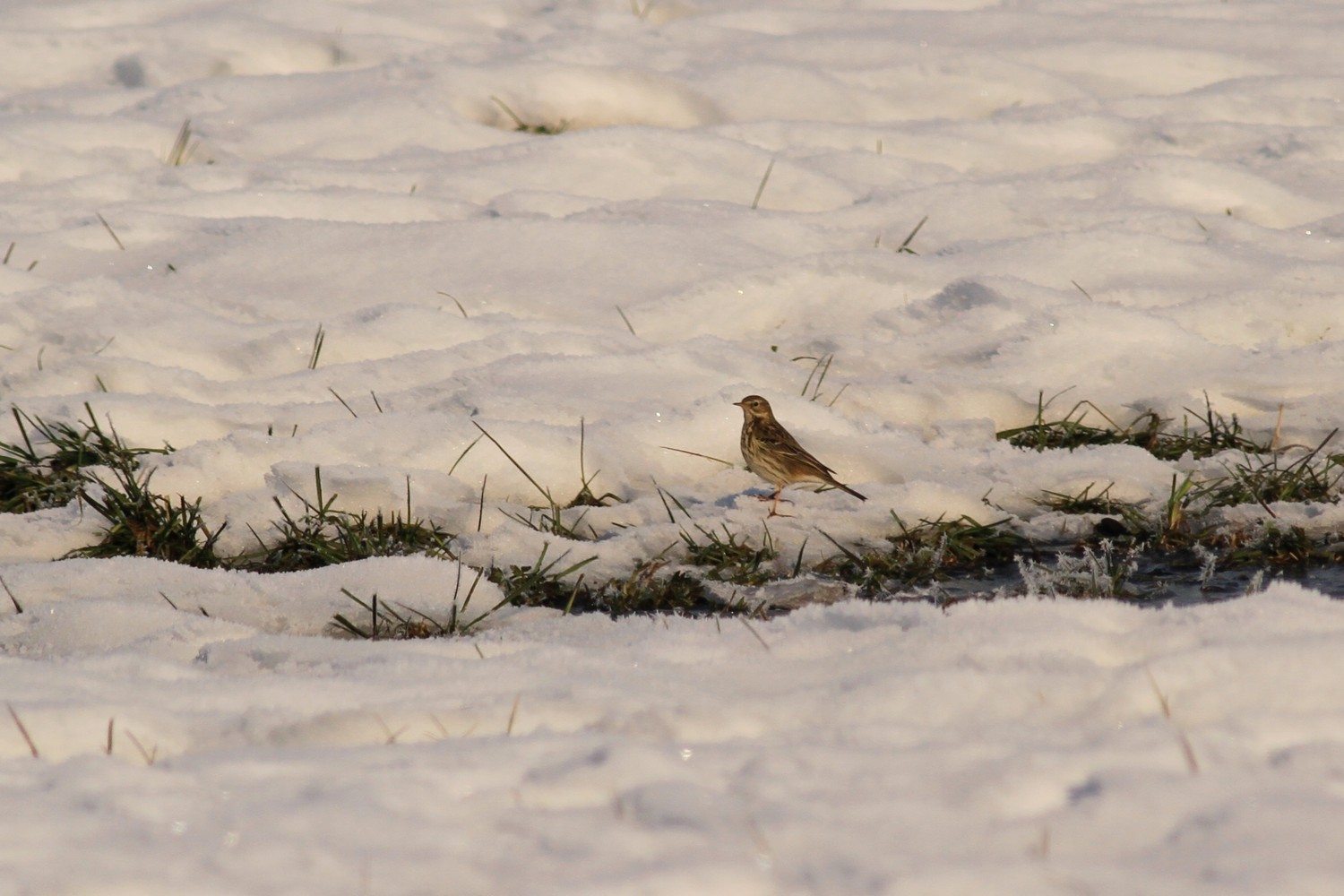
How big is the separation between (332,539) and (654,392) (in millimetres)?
1705

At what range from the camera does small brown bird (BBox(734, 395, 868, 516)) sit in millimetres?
4895

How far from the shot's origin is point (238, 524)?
4.64 metres

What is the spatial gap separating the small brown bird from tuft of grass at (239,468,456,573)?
115 centimetres

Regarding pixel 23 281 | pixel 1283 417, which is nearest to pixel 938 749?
pixel 1283 417

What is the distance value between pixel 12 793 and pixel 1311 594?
2772 millimetres

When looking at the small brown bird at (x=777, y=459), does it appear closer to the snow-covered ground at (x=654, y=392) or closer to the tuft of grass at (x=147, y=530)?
the snow-covered ground at (x=654, y=392)

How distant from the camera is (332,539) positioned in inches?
181

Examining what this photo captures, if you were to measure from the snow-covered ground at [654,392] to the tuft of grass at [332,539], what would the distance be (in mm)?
111

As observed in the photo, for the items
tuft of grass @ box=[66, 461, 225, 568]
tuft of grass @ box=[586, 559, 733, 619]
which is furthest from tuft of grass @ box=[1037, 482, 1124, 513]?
tuft of grass @ box=[66, 461, 225, 568]

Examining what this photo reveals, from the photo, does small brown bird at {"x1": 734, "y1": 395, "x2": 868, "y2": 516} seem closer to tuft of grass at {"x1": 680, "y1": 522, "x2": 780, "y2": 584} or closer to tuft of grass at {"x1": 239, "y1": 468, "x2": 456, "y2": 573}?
tuft of grass at {"x1": 680, "y1": 522, "x2": 780, "y2": 584}

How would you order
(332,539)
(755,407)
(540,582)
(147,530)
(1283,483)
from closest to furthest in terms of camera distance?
(540,582), (147,530), (332,539), (1283,483), (755,407)

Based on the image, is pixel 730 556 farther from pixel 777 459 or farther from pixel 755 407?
Answer: pixel 755 407

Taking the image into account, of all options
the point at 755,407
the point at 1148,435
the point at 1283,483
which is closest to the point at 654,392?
the point at 755,407

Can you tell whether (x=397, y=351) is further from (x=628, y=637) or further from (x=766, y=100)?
(x=766, y=100)
